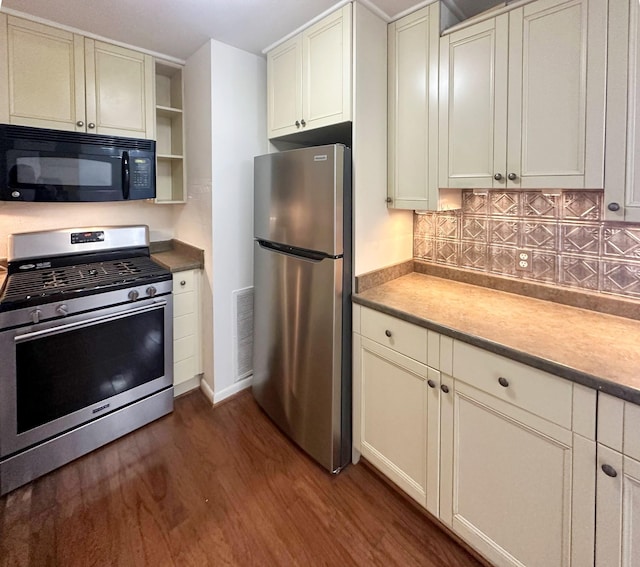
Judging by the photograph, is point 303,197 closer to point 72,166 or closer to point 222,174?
point 222,174

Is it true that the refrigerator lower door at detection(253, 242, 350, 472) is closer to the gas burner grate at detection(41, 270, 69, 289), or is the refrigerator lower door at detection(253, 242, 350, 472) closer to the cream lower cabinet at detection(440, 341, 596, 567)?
the cream lower cabinet at detection(440, 341, 596, 567)

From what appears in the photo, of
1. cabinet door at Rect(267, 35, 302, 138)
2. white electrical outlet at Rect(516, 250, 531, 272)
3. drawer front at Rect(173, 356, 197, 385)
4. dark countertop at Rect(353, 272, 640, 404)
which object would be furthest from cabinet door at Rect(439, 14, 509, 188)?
drawer front at Rect(173, 356, 197, 385)

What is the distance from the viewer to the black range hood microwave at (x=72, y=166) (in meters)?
1.90

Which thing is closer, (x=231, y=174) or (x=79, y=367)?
(x=79, y=367)

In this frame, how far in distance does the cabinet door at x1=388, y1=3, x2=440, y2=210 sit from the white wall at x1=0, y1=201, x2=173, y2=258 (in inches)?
72.2

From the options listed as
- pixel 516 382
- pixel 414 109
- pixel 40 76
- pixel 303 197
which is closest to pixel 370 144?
pixel 414 109

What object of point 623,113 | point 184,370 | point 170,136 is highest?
point 170,136

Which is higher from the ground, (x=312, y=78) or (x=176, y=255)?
(x=312, y=78)

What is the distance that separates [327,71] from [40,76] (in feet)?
5.04

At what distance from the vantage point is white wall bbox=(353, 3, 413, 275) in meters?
1.73

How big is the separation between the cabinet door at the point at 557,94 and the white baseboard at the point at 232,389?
2.05 m

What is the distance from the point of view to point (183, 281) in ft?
7.84

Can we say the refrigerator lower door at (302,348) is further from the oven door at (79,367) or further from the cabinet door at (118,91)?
the cabinet door at (118,91)

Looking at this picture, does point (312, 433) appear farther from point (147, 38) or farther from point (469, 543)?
point (147, 38)
